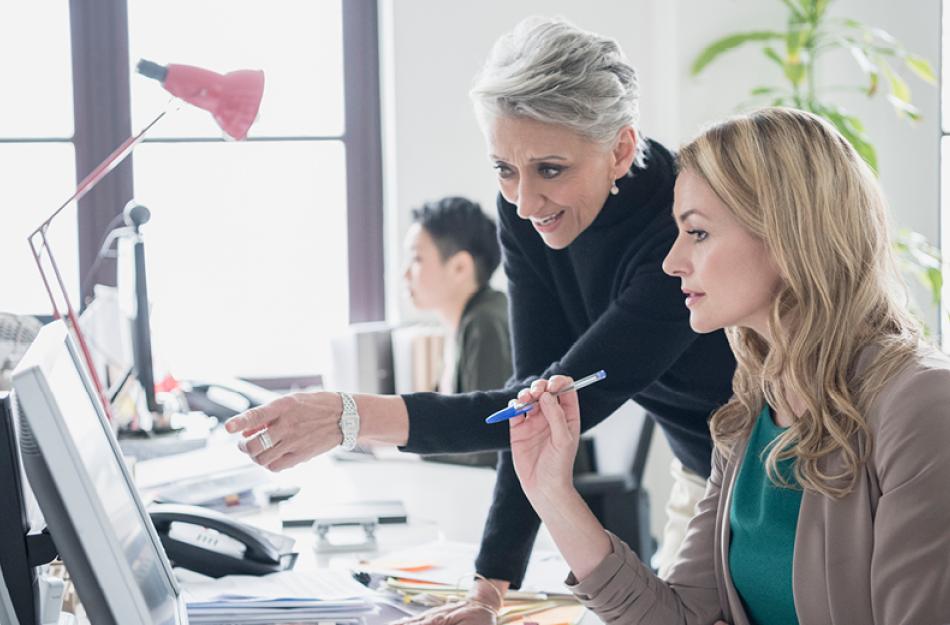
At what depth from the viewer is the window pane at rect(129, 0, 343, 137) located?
3.93m

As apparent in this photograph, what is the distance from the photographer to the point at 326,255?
163 inches

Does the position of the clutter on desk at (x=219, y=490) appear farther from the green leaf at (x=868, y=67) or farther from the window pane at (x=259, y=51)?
the green leaf at (x=868, y=67)

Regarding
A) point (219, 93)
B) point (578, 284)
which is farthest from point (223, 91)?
point (578, 284)

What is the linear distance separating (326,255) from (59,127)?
103 cm

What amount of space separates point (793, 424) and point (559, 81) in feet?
1.82

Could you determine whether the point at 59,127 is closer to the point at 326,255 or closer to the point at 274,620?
the point at 326,255

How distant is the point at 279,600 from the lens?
146 cm

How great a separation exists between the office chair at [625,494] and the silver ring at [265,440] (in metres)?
1.52

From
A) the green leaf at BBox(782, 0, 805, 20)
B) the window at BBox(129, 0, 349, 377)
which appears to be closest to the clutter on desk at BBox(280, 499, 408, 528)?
the window at BBox(129, 0, 349, 377)

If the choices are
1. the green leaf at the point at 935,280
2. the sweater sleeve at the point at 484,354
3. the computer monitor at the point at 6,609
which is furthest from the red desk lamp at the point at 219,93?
the green leaf at the point at 935,280

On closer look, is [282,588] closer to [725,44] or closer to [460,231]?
[460,231]

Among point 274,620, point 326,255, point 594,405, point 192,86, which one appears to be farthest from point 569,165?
point 326,255

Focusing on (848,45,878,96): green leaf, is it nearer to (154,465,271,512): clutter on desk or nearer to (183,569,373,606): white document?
(154,465,271,512): clutter on desk

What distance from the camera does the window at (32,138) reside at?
3.84 meters
